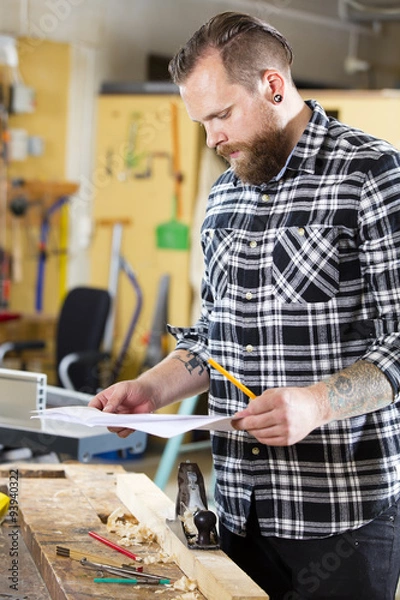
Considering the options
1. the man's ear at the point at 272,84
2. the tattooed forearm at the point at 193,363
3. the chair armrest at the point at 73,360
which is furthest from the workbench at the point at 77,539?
the chair armrest at the point at 73,360

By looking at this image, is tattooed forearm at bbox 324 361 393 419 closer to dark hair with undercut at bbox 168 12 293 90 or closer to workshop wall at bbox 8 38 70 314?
dark hair with undercut at bbox 168 12 293 90

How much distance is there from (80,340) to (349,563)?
3320 mm

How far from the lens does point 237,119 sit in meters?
1.73

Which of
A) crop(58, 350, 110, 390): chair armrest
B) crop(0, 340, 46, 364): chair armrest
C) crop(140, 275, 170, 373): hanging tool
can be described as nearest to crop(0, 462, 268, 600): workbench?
crop(58, 350, 110, 390): chair armrest

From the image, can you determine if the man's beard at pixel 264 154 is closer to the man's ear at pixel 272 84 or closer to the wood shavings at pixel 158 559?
the man's ear at pixel 272 84

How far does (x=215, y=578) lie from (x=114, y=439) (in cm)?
96

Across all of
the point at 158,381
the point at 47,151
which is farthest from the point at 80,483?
the point at 47,151

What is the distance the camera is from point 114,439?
7.88 feet

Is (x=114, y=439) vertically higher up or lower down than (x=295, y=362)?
lower down

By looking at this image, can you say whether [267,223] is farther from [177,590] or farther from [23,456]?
[23,456]

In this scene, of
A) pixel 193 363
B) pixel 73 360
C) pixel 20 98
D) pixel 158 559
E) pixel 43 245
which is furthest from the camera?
pixel 43 245

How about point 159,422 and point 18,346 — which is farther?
point 18,346

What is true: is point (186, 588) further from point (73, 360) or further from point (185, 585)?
point (73, 360)

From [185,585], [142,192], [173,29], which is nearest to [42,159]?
[142,192]
